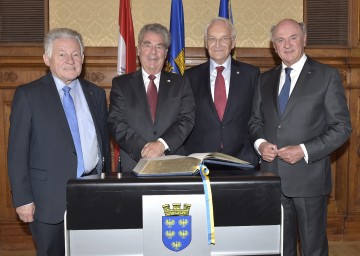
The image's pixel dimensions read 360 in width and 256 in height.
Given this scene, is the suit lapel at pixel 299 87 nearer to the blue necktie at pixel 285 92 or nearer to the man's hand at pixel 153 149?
the blue necktie at pixel 285 92

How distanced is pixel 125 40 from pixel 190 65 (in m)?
0.69

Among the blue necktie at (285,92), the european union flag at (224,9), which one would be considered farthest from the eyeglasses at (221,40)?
the european union flag at (224,9)

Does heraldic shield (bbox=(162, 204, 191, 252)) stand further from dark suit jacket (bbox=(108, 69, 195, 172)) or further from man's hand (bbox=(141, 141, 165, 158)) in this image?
dark suit jacket (bbox=(108, 69, 195, 172))

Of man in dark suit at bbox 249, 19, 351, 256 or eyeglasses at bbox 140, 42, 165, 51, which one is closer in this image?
man in dark suit at bbox 249, 19, 351, 256

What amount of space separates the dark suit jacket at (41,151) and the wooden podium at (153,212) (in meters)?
0.67

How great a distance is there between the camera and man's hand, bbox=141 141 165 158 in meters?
2.51

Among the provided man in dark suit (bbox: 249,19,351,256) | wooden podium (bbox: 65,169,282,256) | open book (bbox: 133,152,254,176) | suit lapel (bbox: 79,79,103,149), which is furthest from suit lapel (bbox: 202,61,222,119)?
wooden podium (bbox: 65,169,282,256)

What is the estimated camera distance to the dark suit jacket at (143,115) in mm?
2713

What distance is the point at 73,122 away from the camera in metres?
2.30

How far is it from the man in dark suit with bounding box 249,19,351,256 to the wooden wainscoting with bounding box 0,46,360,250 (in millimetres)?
1457

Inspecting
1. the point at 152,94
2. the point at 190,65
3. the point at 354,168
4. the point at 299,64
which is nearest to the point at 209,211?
the point at 152,94

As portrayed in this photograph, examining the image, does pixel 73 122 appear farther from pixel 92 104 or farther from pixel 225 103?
pixel 225 103

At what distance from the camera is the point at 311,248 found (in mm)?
2758

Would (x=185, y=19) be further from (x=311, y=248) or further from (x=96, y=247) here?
(x=96, y=247)
